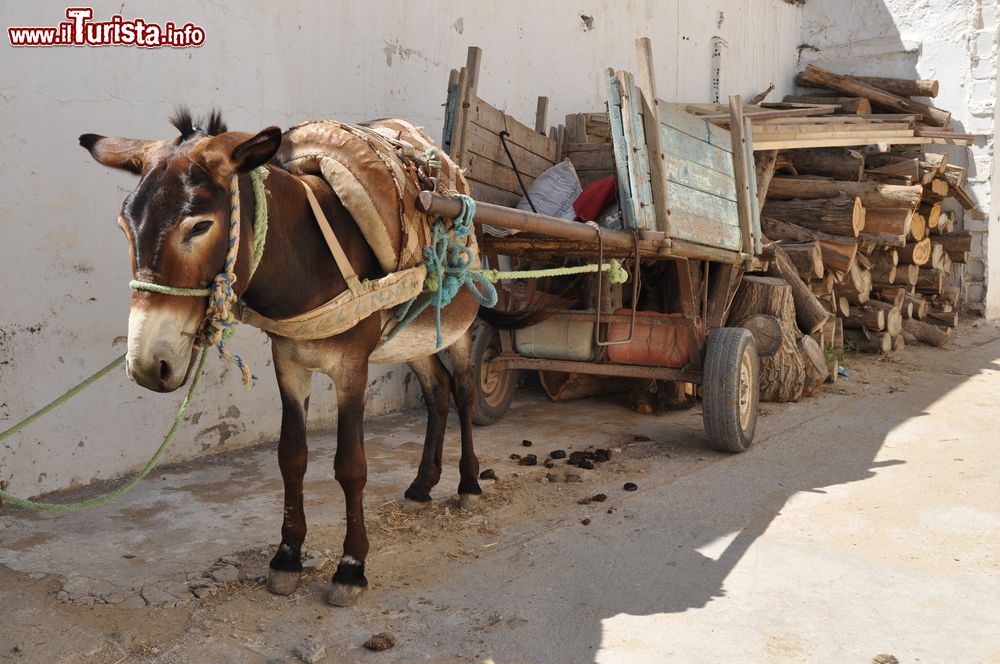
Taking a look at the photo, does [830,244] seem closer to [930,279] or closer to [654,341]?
[930,279]

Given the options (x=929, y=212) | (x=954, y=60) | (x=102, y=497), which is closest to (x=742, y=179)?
(x=102, y=497)

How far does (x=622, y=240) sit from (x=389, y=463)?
1.80 metres

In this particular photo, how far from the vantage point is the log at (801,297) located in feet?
22.3

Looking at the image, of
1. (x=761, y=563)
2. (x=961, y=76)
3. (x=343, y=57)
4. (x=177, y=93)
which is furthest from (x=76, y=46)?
(x=961, y=76)

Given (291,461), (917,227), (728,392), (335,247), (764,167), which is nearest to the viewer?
(335,247)

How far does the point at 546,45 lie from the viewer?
7.09m

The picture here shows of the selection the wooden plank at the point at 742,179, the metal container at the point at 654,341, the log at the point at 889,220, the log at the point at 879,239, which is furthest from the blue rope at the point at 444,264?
the log at the point at 889,220

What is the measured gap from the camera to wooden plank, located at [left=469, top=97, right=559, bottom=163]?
4.39 meters

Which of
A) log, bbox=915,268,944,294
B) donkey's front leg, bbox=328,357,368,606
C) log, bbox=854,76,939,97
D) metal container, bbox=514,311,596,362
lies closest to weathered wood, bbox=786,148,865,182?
log, bbox=915,268,944,294

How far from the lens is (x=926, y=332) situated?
363 inches

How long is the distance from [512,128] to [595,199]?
68cm

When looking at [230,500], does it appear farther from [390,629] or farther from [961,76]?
[961,76]

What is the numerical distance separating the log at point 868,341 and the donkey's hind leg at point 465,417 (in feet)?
19.2

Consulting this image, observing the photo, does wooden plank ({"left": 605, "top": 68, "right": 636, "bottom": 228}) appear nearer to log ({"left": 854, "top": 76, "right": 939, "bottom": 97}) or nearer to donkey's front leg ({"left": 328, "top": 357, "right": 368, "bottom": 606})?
donkey's front leg ({"left": 328, "top": 357, "right": 368, "bottom": 606})
